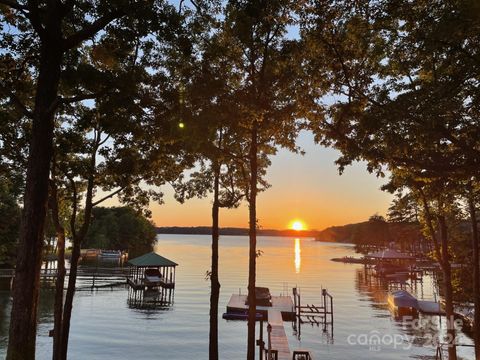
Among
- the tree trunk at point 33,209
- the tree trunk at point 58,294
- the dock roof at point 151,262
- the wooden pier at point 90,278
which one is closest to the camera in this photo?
the tree trunk at point 33,209

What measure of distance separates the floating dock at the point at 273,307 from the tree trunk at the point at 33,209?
1167 inches

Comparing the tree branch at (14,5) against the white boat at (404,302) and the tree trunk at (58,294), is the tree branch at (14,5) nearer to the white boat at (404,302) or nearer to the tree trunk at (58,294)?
the tree trunk at (58,294)

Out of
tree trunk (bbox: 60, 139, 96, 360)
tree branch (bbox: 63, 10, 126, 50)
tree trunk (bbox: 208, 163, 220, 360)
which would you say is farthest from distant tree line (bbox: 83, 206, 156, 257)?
tree branch (bbox: 63, 10, 126, 50)

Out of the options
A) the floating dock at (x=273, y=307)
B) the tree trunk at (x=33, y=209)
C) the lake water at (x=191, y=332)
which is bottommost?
the lake water at (x=191, y=332)

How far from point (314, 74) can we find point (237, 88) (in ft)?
8.97

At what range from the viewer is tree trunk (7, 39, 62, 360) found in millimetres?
9211

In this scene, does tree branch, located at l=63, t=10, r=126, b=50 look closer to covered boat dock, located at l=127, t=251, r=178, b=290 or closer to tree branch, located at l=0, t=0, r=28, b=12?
tree branch, located at l=0, t=0, r=28, b=12

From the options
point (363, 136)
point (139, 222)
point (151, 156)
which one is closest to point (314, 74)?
point (363, 136)

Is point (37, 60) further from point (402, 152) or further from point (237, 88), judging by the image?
point (402, 152)

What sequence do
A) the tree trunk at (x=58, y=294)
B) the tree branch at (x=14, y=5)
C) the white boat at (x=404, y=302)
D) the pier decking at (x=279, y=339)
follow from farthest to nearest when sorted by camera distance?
the white boat at (x=404, y=302)
the pier decking at (x=279, y=339)
the tree trunk at (x=58, y=294)
the tree branch at (x=14, y=5)

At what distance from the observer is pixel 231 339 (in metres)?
31.1

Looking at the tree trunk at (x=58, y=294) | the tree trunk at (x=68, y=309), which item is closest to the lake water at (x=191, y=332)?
the tree trunk at (x=68, y=309)

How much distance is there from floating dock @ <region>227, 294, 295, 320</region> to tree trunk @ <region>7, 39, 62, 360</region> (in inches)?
1167

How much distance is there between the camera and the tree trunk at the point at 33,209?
30.2ft
